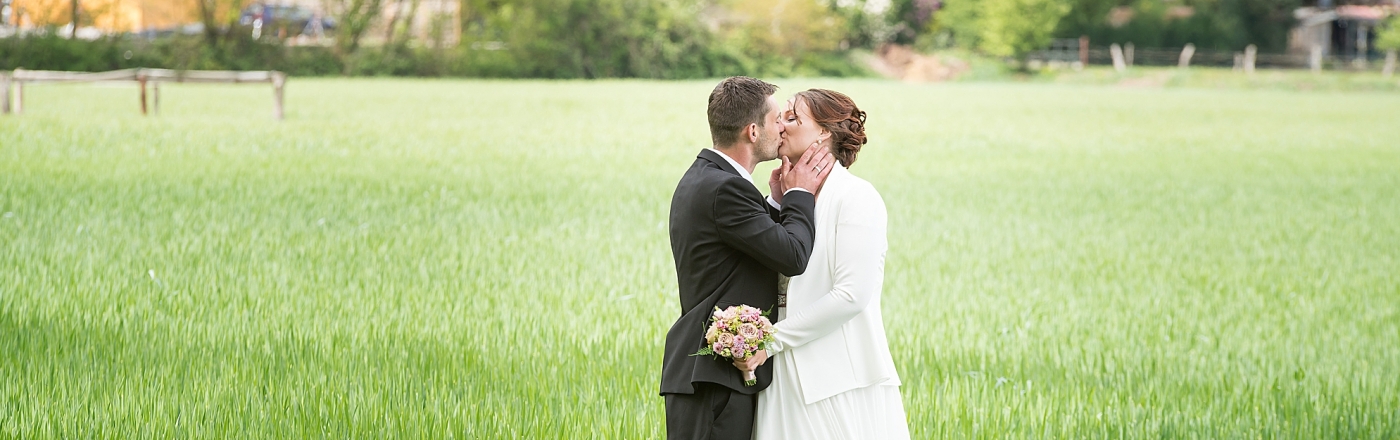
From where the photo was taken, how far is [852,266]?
309 centimetres

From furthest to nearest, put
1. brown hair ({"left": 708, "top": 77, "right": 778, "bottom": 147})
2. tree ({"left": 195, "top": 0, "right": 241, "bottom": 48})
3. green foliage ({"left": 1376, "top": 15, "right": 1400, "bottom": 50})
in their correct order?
green foliage ({"left": 1376, "top": 15, "right": 1400, "bottom": 50})
tree ({"left": 195, "top": 0, "right": 241, "bottom": 48})
brown hair ({"left": 708, "top": 77, "right": 778, "bottom": 147})

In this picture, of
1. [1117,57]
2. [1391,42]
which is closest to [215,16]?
[1117,57]

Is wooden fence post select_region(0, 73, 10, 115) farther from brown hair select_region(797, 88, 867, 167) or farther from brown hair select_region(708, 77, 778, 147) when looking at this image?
brown hair select_region(797, 88, 867, 167)

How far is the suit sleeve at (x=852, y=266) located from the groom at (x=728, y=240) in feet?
0.29

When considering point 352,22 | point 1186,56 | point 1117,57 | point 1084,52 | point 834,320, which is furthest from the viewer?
point 1186,56

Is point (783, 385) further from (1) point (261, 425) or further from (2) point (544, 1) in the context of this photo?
(2) point (544, 1)

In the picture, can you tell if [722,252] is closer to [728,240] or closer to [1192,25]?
[728,240]

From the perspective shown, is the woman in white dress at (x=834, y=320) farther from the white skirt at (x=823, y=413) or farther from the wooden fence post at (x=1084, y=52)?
the wooden fence post at (x=1084, y=52)

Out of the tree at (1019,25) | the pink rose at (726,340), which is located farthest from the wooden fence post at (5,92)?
the tree at (1019,25)

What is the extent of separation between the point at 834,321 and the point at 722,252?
0.34 m

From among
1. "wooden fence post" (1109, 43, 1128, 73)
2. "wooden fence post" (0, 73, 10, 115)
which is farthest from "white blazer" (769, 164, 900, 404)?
"wooden fence post" (1109, 43, 1128, 73)

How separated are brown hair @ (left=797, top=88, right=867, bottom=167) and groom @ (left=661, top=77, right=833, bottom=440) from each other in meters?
0.07

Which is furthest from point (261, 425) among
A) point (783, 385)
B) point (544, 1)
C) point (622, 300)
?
point (544, 1)

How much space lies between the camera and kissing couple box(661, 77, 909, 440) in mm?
3109
